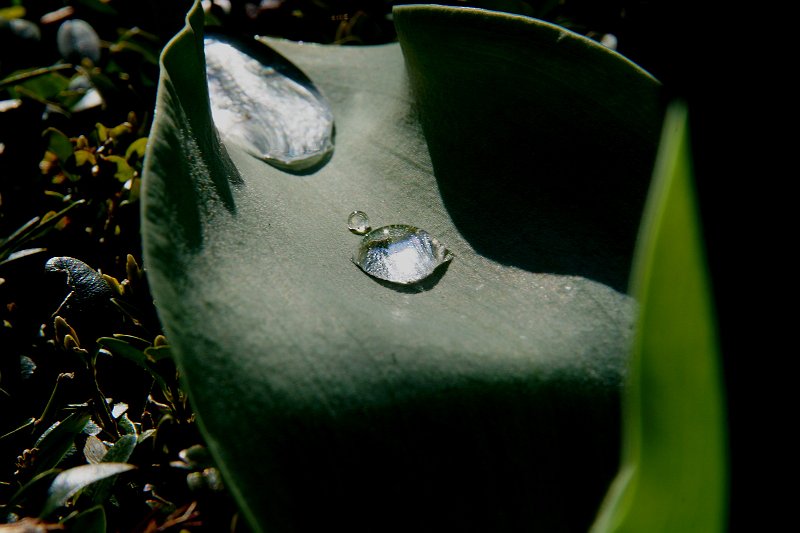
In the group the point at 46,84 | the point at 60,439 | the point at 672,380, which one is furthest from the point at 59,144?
the point at 672,380

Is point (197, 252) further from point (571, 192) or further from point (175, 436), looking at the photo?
point (571, 192)

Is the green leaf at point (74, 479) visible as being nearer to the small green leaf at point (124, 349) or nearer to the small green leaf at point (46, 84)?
the small green leaf at point (124, 349)

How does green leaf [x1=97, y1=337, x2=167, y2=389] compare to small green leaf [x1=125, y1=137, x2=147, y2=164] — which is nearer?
green leaf [x1=97, y1=337, x2=167, y2=389]

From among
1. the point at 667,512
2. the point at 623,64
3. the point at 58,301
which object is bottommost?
the point at 58,301

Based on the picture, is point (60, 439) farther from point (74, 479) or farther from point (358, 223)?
point (358, 223)

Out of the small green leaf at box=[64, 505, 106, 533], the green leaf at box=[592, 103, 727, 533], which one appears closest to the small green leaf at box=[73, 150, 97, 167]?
the small green leaf at box=[64, 505, 106, 533]

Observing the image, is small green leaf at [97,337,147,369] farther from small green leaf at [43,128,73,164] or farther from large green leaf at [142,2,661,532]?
small green leaf at [43,128,73,164]

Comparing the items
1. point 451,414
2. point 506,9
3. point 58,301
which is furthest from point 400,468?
point 506,9
